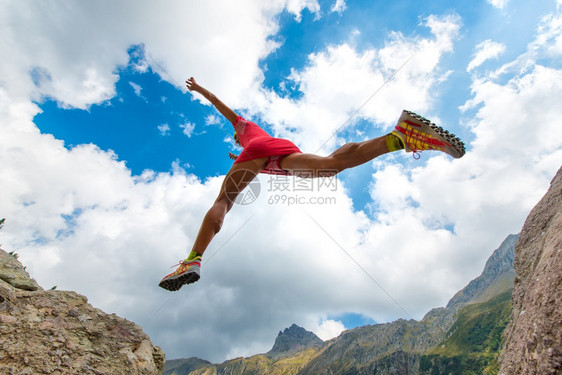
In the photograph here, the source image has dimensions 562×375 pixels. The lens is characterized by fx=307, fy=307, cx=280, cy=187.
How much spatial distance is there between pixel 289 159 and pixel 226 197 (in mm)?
1226

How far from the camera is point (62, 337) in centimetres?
378

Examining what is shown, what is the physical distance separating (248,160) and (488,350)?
17604cm

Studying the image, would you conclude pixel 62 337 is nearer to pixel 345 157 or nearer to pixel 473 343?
pixel 345 157

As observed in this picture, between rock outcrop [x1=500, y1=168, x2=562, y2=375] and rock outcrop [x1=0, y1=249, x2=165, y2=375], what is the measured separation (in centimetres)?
439

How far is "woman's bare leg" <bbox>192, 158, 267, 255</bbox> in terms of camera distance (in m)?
4.76

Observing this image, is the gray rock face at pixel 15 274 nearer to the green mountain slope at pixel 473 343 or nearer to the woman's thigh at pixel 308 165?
the woman's thigh at pixel 308 165

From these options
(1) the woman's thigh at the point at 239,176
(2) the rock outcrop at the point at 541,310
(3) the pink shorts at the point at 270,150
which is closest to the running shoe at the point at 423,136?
(2) the rock outcrop at the point at 541,310

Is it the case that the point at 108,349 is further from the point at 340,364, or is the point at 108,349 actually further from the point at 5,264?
the point at 340,364

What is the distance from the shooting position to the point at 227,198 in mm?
5105

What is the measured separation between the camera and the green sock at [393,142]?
3833 mm

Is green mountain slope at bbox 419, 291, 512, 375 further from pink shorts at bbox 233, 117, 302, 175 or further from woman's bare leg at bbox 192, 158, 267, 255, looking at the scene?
woman's bare leg at bbox 192, 158, 267, 255

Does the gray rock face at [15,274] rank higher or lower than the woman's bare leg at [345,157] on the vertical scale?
lower

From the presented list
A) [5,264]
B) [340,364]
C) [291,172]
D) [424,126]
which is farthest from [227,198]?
[340,364]

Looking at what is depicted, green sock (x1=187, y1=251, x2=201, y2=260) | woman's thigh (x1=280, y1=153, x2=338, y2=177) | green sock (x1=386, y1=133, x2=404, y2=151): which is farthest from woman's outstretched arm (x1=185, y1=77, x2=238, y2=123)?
green sock (x1=386, y1=133, x2=404, y2=151)
